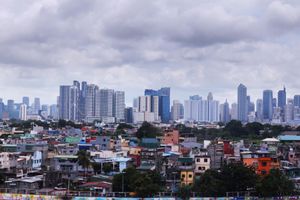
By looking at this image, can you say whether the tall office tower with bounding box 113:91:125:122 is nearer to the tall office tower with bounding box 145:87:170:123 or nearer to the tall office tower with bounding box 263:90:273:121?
the tall office tower with bounding box 145:87:170:123

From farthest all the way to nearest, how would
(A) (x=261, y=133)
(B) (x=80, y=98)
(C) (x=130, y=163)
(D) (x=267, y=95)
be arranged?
(D) (x=267, y=95)
(B) (x=80, y=98)
(A) (x=261, y=133)
(C) (x=130, y=163)

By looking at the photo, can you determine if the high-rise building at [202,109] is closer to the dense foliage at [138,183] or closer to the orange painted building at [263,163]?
the orange painted building at [263,163]

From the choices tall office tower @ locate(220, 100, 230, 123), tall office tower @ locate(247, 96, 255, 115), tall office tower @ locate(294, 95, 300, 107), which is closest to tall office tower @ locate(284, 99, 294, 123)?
tall office tower @ locate(294, 95, 300, 107)

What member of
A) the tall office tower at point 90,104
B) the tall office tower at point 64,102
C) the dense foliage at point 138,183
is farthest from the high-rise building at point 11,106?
the dense foliage at point 138,183

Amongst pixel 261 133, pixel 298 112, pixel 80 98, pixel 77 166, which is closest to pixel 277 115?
pixel 298 112

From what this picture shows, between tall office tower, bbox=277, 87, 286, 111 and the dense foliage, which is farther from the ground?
tall office tower, bbox=277, 87, 286, 111

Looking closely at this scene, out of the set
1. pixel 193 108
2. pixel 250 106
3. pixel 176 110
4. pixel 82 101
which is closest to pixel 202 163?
pixel 82 101

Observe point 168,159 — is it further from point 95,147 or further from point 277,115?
point 277,115
